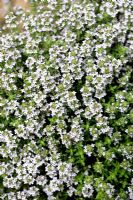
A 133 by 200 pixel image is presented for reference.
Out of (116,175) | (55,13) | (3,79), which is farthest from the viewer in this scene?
(55,13)

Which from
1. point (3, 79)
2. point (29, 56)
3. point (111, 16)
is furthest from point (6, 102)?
point (111, 16)

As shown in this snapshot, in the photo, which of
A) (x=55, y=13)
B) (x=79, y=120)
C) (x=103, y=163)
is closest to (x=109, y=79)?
(x=79, y=120)

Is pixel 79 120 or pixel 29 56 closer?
pixel 79 120

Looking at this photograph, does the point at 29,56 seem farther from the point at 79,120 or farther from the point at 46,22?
the point at 79,120

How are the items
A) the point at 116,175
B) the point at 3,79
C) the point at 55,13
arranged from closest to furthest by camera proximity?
the point at 116,175 < the point at 3,79 < the point at 55,13

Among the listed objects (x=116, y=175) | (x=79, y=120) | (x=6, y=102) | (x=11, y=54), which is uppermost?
(x=11, y=54)

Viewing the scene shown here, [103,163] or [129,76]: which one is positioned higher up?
[129,76]
